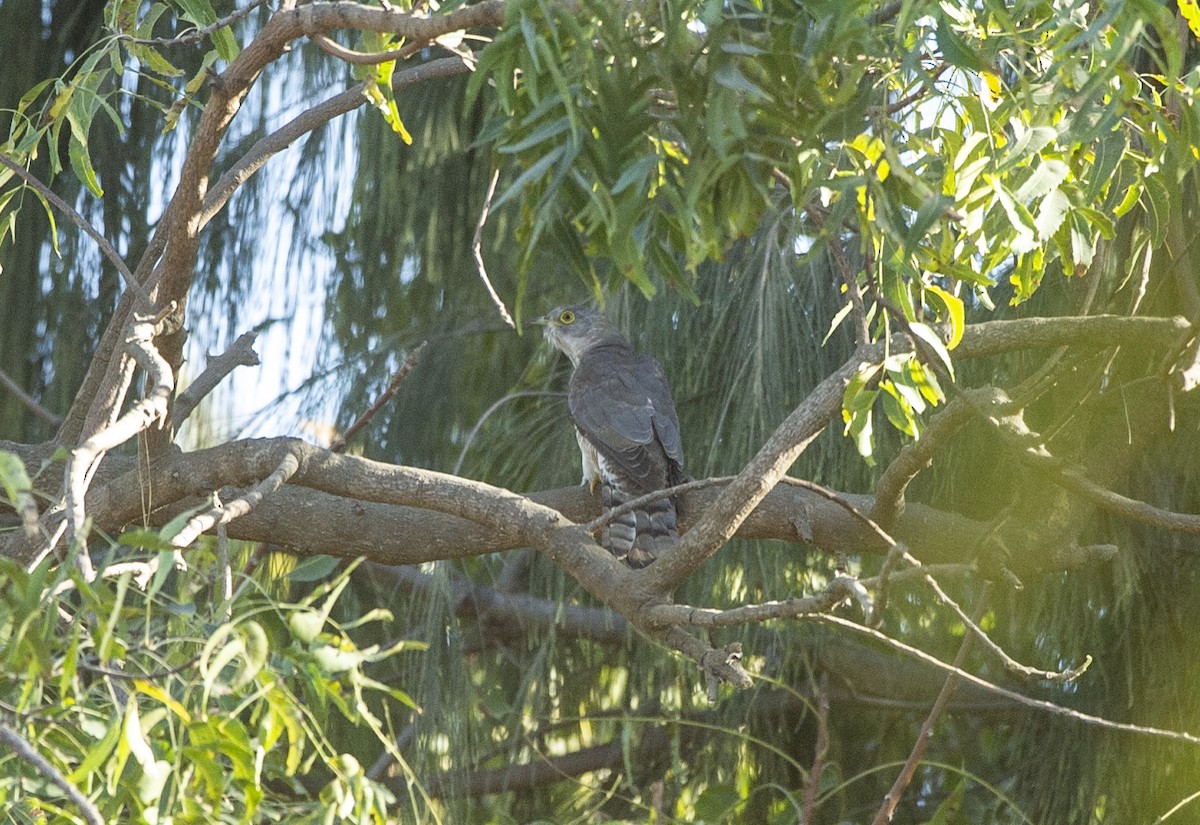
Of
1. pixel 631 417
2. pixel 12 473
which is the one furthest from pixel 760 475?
pixel 631 417

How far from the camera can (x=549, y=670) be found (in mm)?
3445

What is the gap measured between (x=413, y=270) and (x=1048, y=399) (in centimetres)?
170

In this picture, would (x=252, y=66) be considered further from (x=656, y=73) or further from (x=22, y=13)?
(x=22, y=13)

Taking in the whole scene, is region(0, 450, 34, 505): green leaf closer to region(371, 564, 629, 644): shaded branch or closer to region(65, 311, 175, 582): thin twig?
region(65, 311, 175, 582): thin twig

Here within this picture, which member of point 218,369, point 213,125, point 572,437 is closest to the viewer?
point 213,125

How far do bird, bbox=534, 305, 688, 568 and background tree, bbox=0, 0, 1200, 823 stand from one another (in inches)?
2.7

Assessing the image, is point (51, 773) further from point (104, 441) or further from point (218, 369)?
point (218, 369)

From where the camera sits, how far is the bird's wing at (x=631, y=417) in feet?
11.3

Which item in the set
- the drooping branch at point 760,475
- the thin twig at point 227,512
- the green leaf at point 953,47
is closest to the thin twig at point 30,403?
the thin twig at point 227,512

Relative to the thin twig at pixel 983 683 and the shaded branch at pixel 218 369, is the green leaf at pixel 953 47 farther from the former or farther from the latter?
the shaded branch at pixel 218 369

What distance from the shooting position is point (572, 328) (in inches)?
151

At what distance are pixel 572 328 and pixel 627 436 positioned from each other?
514 mm

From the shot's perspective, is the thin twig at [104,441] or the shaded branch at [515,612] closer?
the thin twig at [104,441]

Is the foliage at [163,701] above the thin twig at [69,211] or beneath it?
beneath
